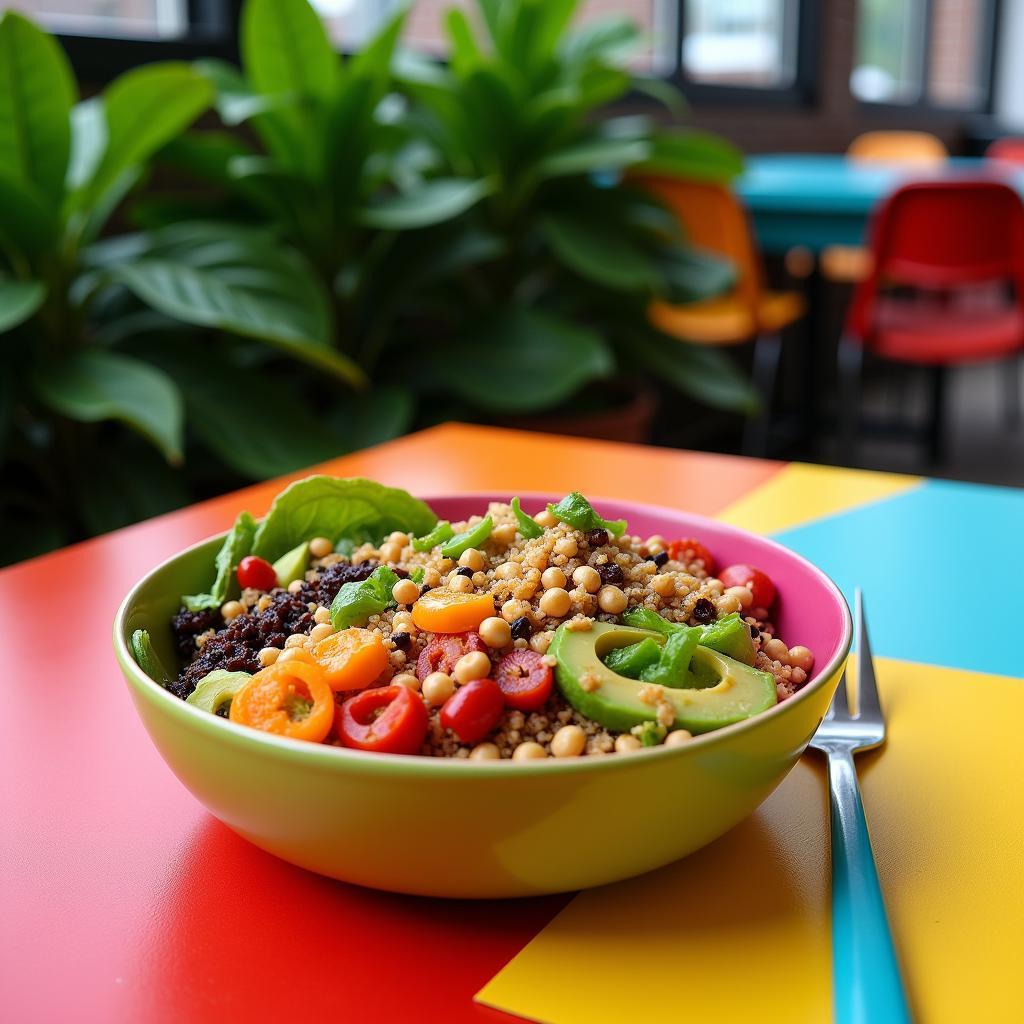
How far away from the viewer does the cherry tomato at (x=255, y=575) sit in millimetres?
707

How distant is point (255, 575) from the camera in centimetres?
71

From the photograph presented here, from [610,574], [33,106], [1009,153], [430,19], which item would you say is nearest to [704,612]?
[610,574]

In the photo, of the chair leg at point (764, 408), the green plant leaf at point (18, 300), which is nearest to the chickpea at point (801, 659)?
the green plant leaf at point (18, 300)

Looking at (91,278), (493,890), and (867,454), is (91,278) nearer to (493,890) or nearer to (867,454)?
Result: (493,890)

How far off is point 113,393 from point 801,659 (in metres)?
1.44

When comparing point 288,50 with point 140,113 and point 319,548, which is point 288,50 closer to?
point 140,113

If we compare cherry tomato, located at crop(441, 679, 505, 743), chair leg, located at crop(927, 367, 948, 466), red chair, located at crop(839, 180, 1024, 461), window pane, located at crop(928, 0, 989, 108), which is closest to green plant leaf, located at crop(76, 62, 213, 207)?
cherry tomato, located at crop(441, 679, 505, 743)

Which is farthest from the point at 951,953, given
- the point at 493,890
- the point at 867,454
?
the point at 867,454

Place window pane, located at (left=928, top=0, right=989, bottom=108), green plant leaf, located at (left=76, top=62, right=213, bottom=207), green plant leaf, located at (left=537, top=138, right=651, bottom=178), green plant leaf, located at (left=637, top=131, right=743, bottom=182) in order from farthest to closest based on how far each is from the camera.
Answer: window pane, located at (left=928, top=0, right=989, bottom=108) → green plant leaf, located at (left=637, top=131, right=743, bottom=182) → green plant leaf, located at (left=537, top=138, right=651, bottom=178) → green plant leaf, located at (left=76, top=62, right=213, bottom=207)

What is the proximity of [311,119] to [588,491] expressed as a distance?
1.48 m

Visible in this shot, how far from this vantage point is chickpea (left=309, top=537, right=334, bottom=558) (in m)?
0.73

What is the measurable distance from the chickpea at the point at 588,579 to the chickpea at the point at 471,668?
3.3 inches

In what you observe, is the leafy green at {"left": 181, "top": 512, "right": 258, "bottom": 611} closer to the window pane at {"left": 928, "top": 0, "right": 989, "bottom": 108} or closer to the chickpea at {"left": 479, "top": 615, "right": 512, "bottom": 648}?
the chickpea at {"left": 479, "top": 615, "right": 512, "bottom": 648}

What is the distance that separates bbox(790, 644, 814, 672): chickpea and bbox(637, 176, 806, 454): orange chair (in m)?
2.60
